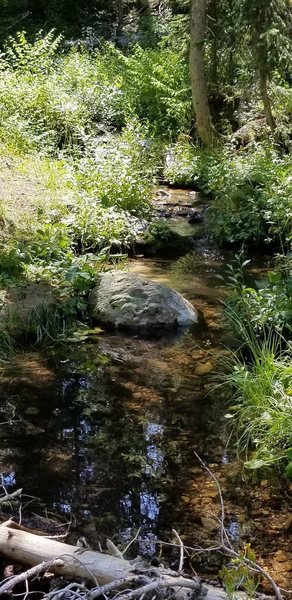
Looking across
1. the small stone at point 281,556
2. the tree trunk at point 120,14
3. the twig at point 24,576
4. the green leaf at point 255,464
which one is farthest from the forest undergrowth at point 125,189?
the tree trunk at point 120,14

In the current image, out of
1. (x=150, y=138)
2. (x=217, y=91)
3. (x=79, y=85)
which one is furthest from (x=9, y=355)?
(x=217, y=91)

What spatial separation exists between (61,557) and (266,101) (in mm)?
11578

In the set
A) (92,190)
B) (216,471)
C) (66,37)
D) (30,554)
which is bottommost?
(216,471)

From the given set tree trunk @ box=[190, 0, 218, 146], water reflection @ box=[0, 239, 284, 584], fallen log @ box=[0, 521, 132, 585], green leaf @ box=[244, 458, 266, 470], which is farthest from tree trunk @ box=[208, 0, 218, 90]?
fallen log @ box=[0, 521, 132, 585]

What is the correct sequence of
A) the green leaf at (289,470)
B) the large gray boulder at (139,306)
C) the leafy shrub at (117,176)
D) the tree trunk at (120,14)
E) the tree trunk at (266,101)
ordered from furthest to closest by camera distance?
the tree trunk at (120,14), the tree trunk at (266,101), the leafy shrub at (117,176), the large gray boulder at (139,306), the green leaf at (289,470)

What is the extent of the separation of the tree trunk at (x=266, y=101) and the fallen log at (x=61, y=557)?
11.2 metres

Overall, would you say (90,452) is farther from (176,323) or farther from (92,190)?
(92,190)

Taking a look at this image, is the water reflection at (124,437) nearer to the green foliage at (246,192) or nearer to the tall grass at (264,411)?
the tall grass at (264,411)

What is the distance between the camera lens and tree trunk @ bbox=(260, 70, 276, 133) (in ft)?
41.7

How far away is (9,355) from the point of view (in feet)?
20.4

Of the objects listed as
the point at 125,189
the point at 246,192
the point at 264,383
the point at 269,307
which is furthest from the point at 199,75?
the point at 264,383

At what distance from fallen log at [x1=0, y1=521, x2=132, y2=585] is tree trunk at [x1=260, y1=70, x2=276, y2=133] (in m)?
11.2

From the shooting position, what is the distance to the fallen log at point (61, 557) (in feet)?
9.37

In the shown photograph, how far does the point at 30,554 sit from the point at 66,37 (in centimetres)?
2033
